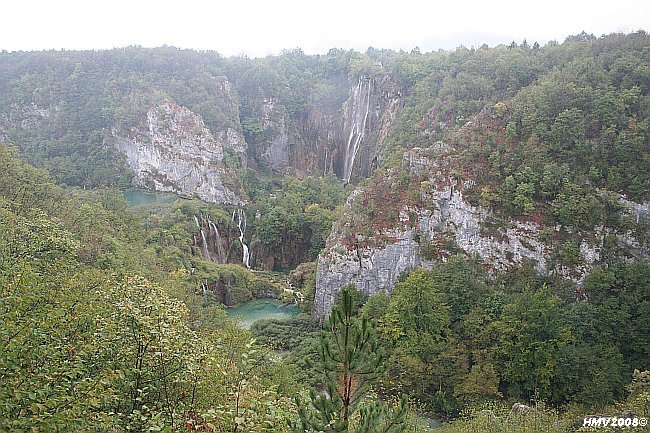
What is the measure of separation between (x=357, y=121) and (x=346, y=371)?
6302 cm

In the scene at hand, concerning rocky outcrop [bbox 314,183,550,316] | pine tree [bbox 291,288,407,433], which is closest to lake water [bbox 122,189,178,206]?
rocky outcrop [bbox 314,183,550,316]

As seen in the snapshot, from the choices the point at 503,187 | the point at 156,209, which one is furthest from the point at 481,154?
the point at 156,209

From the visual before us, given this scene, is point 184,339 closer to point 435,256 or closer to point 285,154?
point 435,256

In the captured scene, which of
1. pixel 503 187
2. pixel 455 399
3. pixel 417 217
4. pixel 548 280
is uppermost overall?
pixel 503 187

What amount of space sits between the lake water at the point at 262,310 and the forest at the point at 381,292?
0.95 m

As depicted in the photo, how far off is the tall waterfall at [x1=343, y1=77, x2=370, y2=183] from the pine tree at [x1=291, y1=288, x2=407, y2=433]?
192ft

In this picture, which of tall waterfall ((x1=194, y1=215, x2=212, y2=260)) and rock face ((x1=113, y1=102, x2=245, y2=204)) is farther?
rock face ((x1=113, y1=102, x2=245, y2=204))

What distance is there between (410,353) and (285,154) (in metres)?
54.0

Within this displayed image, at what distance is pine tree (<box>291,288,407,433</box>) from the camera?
728 cm

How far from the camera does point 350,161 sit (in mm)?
67750

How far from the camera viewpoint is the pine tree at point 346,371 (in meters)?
7.28

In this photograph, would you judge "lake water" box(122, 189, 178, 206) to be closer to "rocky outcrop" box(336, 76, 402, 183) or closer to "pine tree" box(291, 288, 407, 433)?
"rocky outcrop" box(336, 76, 402, 183)

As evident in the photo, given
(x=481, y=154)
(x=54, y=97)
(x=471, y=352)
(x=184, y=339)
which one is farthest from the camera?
(x=54, y=97)

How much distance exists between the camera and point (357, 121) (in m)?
68.4
